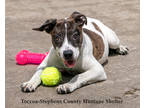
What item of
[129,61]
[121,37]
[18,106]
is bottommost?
[18,106]

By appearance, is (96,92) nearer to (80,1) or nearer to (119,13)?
(119,13)

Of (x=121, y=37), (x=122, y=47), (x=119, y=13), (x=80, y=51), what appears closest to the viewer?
(x=80, y=51)

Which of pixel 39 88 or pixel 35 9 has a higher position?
pixel 35 9

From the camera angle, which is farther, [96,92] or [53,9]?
[53,9]

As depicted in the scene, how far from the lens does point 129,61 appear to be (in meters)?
7.49

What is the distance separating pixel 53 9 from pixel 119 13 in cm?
251

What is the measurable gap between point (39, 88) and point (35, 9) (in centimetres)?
691

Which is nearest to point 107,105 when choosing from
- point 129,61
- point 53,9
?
point 129,61

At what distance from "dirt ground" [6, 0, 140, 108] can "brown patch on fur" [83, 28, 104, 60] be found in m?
0.34

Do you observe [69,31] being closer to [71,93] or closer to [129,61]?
[71,93]

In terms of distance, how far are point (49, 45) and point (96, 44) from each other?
79.2 inches

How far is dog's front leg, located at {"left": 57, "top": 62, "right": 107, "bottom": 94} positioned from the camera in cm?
594

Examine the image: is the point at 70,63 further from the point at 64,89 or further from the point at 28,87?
the point at 28,87

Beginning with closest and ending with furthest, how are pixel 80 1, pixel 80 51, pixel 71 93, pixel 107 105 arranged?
pixel 107 105, pixel 71 93, pixel 80 51, pixel 80 1
